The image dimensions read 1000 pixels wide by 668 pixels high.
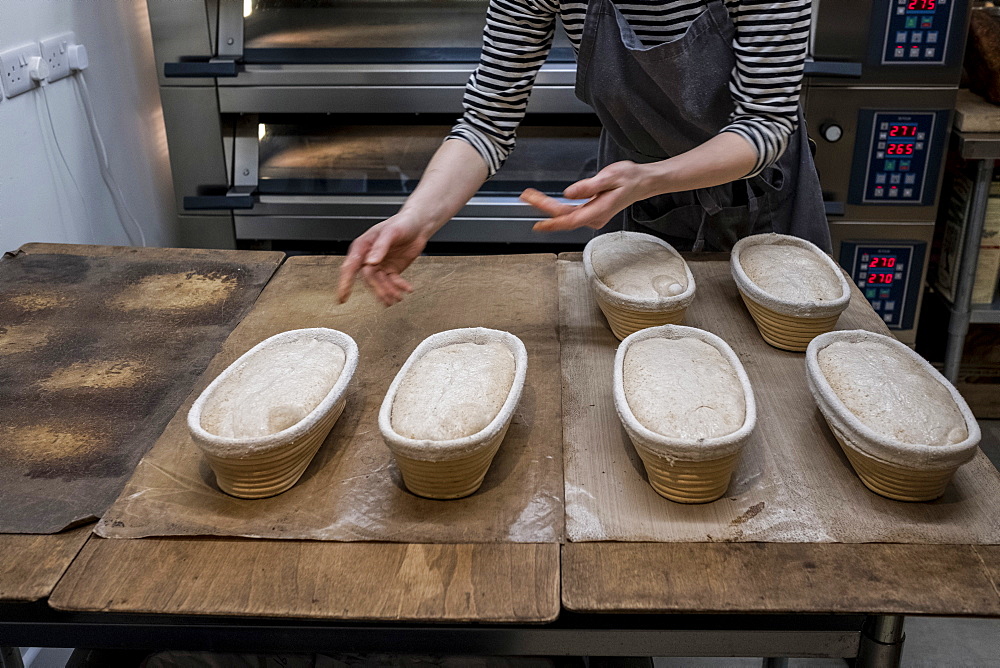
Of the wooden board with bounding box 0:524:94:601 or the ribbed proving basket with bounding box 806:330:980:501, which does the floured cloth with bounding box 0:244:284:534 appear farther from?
the ribbed proving basket with bounding box 806:330:980:501

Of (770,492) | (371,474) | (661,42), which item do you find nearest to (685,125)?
(661,42)

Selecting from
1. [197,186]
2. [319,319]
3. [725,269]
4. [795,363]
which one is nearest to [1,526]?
[319,319]

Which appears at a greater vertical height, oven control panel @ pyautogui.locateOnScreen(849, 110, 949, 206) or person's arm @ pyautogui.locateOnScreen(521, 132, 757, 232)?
person's arm @ pyautogui.locateOnScreen(521, 132, 757, 232)

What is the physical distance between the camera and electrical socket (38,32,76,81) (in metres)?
1.98

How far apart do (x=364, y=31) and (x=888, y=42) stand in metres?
1.32

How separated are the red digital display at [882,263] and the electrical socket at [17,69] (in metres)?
2.13

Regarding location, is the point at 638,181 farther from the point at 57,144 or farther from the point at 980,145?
the point at 57,144

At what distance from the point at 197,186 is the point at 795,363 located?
177 centimetres

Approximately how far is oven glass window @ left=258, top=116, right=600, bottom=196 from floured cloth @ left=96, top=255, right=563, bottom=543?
1016mm

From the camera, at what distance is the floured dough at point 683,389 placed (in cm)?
97

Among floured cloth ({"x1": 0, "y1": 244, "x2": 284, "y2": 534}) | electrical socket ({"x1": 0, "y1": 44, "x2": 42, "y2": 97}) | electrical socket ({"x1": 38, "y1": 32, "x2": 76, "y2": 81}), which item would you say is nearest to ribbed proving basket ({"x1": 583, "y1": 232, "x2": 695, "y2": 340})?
floured cloth ({"x1": 0, "y1": 244, "x2": 284, "y2": 534})

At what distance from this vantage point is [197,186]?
238 cm

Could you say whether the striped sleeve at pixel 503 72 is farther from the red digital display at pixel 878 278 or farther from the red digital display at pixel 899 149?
the red digital display at pixel 878 278

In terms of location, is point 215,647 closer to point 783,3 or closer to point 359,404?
point 359,404
